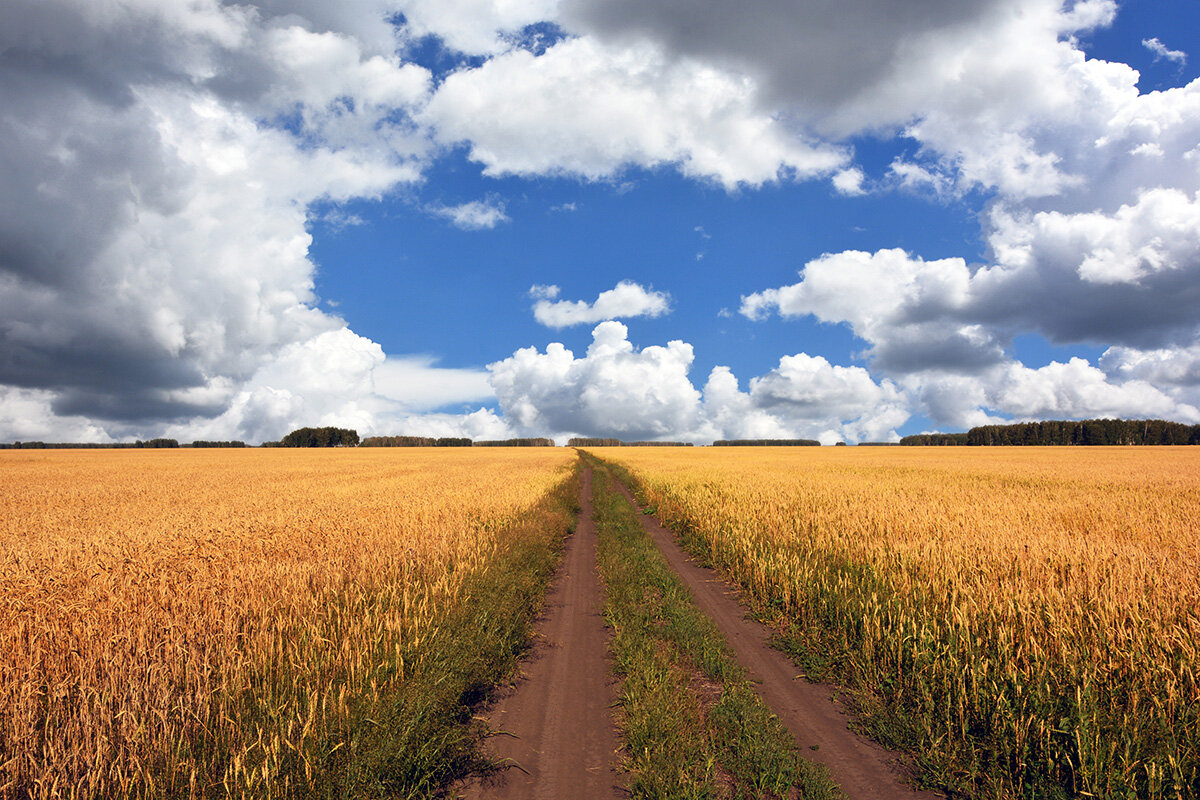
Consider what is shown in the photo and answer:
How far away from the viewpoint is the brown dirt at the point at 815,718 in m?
4.73

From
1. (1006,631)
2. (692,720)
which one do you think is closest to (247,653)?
(692,720)

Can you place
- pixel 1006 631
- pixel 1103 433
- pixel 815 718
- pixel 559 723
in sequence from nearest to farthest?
pixel 559 723 < pixel 815 718 < pixel 1006 631 < pixel 1103 433

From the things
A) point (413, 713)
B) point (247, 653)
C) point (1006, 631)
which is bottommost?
point (413, 713)

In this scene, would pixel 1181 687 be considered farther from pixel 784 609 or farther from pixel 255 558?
pixel 255 558

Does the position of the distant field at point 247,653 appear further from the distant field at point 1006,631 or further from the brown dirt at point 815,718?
the distant field at point 1006,631

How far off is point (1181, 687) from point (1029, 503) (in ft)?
44.7

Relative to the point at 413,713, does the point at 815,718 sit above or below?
below

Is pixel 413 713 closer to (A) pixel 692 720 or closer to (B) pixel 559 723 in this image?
(B) pixel 559 723

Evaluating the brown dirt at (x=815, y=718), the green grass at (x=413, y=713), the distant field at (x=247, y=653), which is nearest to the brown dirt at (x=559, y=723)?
the green grass at (x=413, y=713)

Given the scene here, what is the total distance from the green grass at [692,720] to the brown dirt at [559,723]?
0.80 ft

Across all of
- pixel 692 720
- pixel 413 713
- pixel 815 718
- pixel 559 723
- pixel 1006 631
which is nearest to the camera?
pixel 413 713

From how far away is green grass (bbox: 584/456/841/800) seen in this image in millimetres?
4492

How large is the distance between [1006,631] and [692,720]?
156 inches

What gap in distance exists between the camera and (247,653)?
19.6 feet
